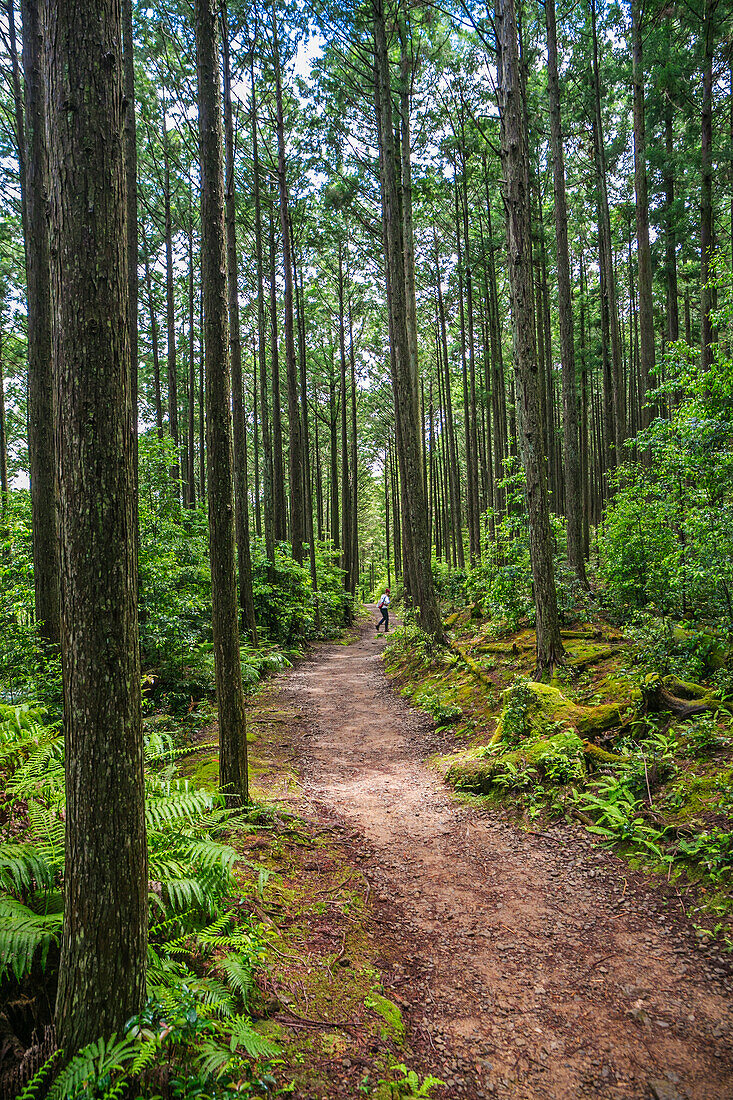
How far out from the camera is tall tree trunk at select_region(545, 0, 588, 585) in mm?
11453

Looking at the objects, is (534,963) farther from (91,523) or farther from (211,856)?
(91,523)

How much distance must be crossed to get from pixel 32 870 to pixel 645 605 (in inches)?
341

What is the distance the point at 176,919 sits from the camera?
9.16ft

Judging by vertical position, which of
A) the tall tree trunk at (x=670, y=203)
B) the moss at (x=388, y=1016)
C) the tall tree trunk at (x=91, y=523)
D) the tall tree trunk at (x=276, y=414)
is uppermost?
the tall tree trunk at (x=670, y=203)

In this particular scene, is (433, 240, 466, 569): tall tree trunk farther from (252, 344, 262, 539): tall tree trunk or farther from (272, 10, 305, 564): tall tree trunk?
(252, 344, 262, 539): tall tree trunk

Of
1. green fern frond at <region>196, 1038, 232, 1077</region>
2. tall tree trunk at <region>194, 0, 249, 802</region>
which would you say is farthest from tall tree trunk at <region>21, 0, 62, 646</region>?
green fern frond at <region>196, 1038, 232, 1077</region>

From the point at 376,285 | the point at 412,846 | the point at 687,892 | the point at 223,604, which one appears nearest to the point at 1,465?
the point at 376,285

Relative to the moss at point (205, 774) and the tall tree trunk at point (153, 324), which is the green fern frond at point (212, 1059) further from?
the tall tree trunk at point (153, 324)

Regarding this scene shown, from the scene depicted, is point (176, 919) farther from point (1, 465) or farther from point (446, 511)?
point (446, 511)

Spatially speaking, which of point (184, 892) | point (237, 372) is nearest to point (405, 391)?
point (237, 372)

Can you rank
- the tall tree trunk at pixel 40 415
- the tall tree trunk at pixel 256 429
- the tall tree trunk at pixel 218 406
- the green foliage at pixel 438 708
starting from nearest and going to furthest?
the tall tree trunk at pixel 218 406, the tall tree trunk at pixel 40 415, the green foliage at pixel 438 708, the tall tree trunk at pixel 256 429

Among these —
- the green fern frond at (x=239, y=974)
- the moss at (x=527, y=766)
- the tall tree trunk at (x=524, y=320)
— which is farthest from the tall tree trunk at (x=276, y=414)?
the green fern frond at (x=239, y=974)

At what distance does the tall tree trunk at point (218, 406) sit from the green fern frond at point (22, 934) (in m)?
2.20

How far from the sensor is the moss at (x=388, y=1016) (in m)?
2.64
